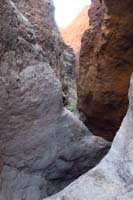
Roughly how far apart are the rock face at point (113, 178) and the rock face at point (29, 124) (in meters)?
0.44

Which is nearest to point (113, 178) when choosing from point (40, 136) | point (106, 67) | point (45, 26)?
point (40, 136)

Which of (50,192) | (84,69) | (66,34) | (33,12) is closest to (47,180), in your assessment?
(50,192)

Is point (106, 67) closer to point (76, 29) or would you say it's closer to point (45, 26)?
point (45, 26)

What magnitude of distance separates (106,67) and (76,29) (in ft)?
38.7

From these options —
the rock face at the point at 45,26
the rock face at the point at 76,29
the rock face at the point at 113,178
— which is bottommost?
the rock face at the point at 76,29

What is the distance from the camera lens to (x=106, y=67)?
190 inches

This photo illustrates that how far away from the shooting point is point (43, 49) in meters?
4.02

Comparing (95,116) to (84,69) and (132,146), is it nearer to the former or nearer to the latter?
(84,69)

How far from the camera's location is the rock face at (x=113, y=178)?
278 cm

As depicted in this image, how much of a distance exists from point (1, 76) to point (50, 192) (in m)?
0.98

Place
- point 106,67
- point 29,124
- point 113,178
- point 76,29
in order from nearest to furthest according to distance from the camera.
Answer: point 113,178
point 29,124
point 106,67
point 76,29

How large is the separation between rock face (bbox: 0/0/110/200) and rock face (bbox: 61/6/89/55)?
11726 millimetres

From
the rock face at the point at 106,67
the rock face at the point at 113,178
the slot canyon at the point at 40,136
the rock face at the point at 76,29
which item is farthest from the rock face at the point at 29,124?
the rock face at the point at 76,29

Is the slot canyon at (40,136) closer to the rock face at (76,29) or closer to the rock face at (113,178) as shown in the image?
the rock face at (113,178)
